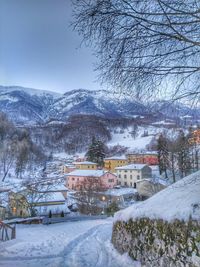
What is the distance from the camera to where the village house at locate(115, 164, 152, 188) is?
49375 millimetres

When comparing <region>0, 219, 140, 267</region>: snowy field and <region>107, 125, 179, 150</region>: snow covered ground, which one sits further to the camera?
<region>107, 125, 179, 150</region>: snow covered ground

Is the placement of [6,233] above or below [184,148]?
below

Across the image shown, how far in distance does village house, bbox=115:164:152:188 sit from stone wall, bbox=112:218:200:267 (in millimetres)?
42152

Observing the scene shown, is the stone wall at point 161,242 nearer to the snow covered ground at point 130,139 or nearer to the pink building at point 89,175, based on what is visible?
the pink building at point 89,175

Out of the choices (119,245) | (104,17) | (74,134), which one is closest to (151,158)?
(74,134)

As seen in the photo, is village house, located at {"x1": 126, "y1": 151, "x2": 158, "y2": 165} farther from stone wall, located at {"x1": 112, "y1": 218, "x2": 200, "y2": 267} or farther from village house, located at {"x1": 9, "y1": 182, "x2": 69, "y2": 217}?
stone wall, located at {"x1": 112, "y1": 218, "x2": 200, "y2": 267}

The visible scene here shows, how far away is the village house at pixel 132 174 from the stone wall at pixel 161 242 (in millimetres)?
42152

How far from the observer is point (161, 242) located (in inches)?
212

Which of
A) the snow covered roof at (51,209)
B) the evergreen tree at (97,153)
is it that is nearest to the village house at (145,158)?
the evergreen tree at (97,153)

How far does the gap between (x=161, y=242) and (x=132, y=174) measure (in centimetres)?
4620

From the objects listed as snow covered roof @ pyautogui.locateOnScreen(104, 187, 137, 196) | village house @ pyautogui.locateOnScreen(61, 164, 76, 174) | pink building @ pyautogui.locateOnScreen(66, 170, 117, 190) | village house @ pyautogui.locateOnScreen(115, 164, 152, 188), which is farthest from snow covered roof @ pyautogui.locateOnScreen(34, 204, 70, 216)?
village house @ pyautogui.locateOnScreen(61, 164, 76, 174)

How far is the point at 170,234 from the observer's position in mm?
5105

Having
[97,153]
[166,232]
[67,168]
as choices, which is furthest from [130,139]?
[166,232]

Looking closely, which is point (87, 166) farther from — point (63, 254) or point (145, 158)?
point (63, 254)
